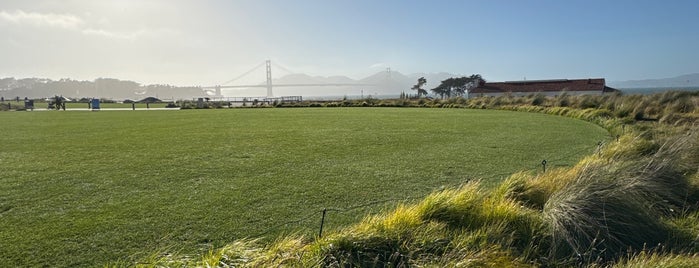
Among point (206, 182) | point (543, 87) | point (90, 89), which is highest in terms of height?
point (90, 89)

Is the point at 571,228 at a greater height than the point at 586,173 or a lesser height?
lesser

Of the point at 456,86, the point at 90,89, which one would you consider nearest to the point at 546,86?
the point at 456,86

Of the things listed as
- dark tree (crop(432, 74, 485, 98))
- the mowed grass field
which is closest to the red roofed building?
dark tree (crop(432, 74, 485, 98))

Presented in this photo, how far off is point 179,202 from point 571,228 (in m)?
4.34

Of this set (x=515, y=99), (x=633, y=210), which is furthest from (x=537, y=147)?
(x=515, y=99)

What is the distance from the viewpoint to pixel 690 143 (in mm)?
6402

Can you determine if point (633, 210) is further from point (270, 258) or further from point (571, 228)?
point (270, 258)

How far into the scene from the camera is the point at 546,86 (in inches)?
2290

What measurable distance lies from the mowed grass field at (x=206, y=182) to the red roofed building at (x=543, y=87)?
153 feet

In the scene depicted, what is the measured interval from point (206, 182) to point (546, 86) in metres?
60.4

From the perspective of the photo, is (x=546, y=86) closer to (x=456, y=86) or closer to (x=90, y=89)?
(x=456, y=86)

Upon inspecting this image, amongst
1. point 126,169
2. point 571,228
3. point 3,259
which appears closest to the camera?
point 3,259

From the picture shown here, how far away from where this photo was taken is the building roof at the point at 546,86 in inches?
2136

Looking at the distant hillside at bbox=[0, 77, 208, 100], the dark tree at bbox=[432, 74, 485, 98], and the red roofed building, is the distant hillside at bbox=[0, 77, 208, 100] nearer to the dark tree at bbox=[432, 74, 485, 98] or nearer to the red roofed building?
the dark tree at bbox=[432, 74, 485, 98]
